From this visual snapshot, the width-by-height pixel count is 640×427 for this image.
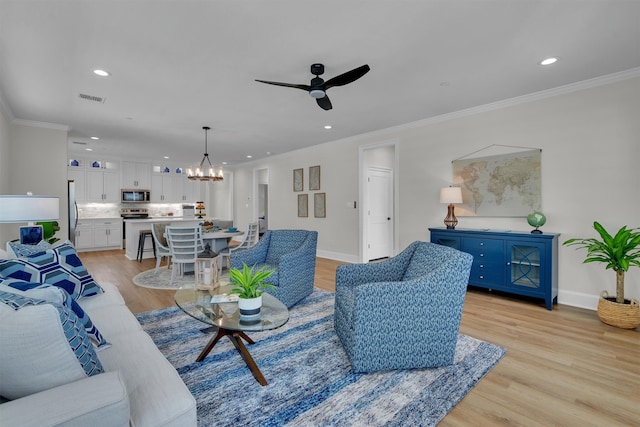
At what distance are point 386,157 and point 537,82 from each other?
11.3ft

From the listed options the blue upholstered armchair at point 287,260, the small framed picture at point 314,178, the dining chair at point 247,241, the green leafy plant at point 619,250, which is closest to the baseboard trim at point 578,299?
the green leafy plant at point 619,250

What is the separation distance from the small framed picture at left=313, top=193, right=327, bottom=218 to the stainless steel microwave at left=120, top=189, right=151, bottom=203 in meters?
5.31

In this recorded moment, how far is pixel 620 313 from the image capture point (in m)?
2.94

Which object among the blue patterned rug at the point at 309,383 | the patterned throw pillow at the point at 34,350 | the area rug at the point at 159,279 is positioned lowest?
the blue patterned rug at the point at 309,383

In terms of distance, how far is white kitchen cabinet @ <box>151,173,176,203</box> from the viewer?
30.0 ft

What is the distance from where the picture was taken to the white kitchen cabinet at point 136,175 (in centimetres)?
865

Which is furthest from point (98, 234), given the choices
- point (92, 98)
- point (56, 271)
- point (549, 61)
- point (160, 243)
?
point (549, 61)

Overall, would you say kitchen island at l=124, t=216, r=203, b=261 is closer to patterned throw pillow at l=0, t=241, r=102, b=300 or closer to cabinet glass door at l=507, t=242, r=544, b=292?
patterned throw pillow at l=0, t=241, r=102, b=300

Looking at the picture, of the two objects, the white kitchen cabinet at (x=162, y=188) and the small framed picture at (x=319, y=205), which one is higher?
the white kitchen cabinet at (x=162, y=188)

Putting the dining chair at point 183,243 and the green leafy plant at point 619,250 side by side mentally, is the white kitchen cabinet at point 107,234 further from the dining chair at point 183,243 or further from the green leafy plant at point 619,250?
the green leafy plant at point 619,250

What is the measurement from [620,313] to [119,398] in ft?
13.2

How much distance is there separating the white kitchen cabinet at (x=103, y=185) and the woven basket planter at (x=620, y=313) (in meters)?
10.2

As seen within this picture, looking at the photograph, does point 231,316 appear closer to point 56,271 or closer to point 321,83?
point 56,271

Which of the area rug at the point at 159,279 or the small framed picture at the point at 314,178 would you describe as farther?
the small framed picture at the point at 314,178
